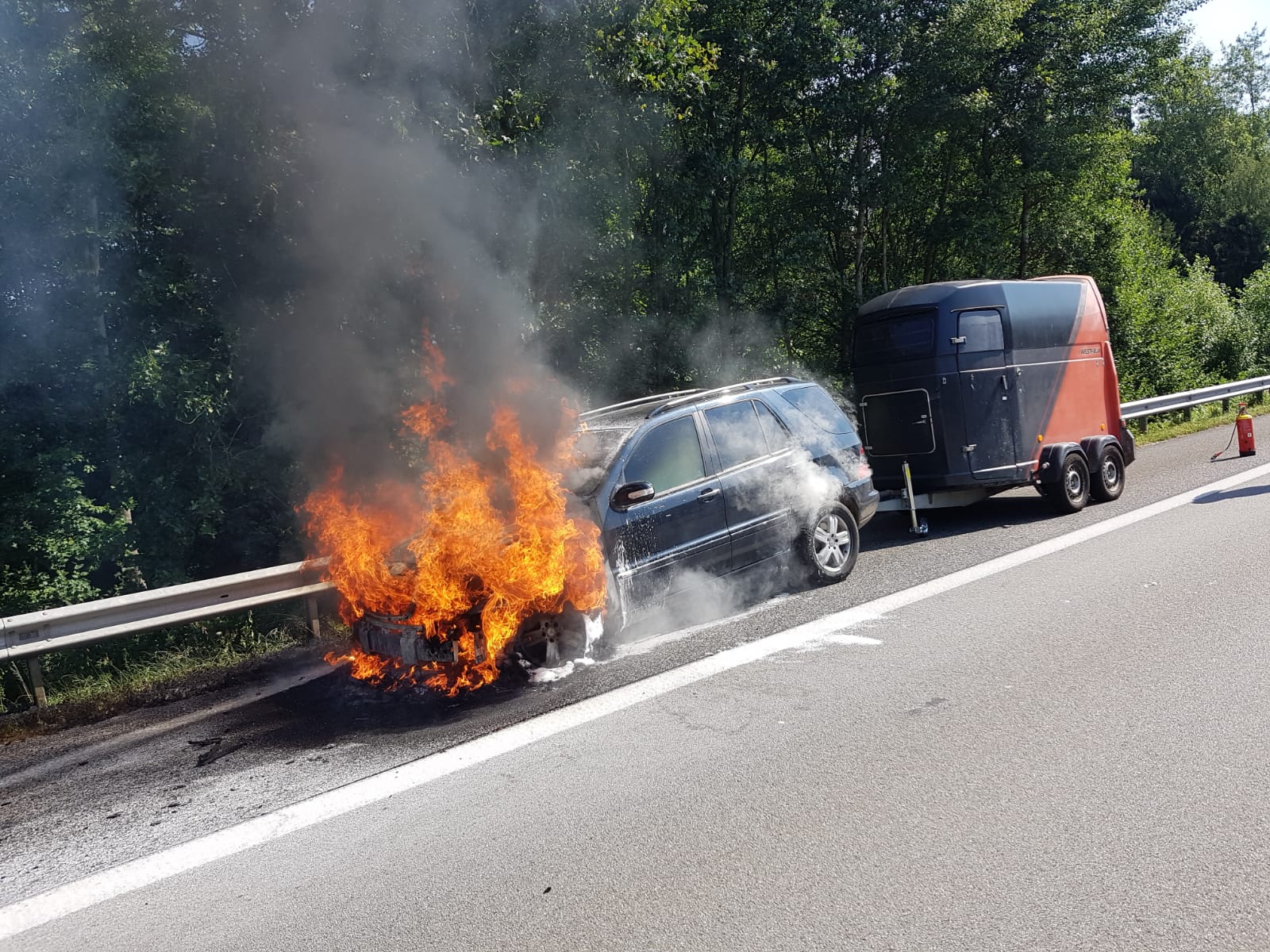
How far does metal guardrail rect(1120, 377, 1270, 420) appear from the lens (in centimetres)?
1688

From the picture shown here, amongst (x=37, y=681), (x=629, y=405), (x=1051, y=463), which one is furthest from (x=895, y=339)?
(x=37, y=681)

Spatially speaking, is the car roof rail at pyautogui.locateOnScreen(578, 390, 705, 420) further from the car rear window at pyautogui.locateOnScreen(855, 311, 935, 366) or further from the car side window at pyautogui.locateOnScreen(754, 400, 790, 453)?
the car rear window at pyautogui.locateOnScreen(855, 311, 935, 366)

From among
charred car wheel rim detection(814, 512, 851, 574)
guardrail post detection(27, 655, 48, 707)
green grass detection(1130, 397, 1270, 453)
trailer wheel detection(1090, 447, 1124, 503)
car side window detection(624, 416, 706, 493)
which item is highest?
car side window detection(624, 416, 706, 493)

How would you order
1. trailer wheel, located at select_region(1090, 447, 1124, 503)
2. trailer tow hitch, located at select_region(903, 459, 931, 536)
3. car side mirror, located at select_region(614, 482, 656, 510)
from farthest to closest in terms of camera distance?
trailer wheel, located at select_region(1090, 447, 1124, 503) → trailer tow hitch, located at select_region(903, 459, 931, 536) → car side mirror, located at select_region(614, 482, 656, 510)

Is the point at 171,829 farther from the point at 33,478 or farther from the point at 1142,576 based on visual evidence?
the point at 33,478

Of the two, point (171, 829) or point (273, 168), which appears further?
point (273, 168)

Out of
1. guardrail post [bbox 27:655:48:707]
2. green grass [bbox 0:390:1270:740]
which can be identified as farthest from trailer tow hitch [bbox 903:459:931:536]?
guardrail post [bbox 27:655:48:707]

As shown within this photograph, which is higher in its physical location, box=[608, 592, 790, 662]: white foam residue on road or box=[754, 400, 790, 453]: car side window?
box=[754, 400, 790, 453]: car side window

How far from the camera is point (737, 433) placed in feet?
24.9

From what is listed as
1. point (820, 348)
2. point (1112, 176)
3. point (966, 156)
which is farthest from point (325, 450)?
point (1112, 176)

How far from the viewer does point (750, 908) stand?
10.6 feet

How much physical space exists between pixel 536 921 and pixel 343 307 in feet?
25.2

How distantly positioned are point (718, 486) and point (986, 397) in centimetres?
448

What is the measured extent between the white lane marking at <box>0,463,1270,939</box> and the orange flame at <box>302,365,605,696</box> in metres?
0.74
